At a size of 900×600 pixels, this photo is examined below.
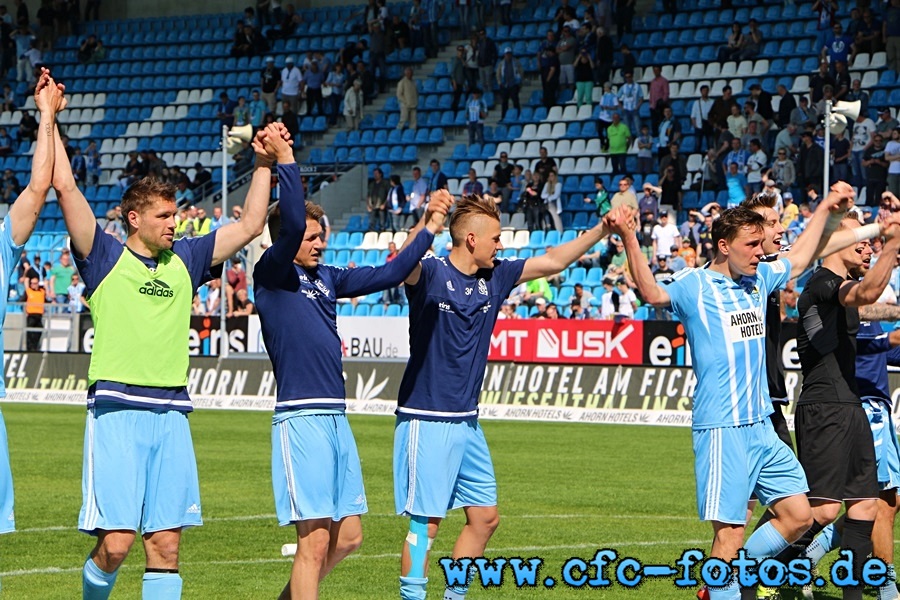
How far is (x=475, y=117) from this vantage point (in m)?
37.4

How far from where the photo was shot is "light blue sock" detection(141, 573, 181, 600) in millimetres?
7520

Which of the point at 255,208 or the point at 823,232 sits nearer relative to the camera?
the point at 255,208

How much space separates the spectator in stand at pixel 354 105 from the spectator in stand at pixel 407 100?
136cm

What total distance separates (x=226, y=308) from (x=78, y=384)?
12.0ft

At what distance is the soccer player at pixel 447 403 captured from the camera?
8406mm

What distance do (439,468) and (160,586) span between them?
1754 mm

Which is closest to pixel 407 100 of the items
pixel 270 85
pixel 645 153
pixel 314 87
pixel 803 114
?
pixel 314 87

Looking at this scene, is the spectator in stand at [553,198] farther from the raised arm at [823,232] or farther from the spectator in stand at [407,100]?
the raised arm at [823,232]

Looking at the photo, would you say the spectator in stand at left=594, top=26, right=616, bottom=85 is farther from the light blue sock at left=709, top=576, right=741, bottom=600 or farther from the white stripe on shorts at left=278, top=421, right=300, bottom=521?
the white stripe on shorts at left=278, top=421, right=300, bottom=521

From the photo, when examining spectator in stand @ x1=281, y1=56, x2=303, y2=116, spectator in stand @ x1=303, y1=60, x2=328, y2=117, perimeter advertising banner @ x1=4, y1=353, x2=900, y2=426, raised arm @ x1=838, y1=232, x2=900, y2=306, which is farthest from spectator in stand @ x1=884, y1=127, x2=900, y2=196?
raised arm @ x1=838, y1=232, x2=900, y2=306

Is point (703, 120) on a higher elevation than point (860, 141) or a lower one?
higher

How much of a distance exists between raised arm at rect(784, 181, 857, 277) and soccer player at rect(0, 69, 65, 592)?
14.7 ft

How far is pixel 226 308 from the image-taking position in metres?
31.6

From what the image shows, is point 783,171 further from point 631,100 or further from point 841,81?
point 631,100
